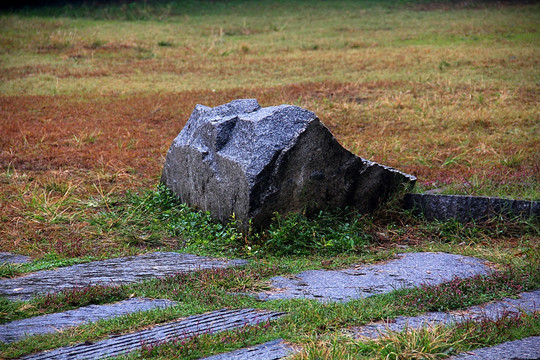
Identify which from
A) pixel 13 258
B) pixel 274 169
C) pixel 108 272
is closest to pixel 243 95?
pixel 274 169

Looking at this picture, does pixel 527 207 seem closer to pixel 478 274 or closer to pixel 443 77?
pixel 478 274

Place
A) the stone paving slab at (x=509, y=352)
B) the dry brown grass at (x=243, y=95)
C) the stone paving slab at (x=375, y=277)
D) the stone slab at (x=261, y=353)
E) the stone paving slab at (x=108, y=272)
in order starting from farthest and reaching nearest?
the dry brown grass at (x=243, y=95) → the stone paving slab at (x=108, y=272) → the stone paving slab at (x=375, y=277) → the stone slab at (x=261, y=353) → the stone paving slab at (x=509, y=352)

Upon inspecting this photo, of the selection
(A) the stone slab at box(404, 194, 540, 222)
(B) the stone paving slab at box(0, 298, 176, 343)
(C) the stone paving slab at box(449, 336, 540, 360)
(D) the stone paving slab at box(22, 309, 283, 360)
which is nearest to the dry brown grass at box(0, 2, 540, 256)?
(A) the stone slab at box(404, 194, 540, 222)

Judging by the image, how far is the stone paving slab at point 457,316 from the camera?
380cm

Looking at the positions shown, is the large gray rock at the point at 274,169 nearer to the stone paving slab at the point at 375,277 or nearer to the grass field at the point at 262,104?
the grass field at the point at 262,104

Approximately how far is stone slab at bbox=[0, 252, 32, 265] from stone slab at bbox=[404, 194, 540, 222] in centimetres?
432

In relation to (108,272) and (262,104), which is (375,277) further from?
(262,104)

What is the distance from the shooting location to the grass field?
20.0ft

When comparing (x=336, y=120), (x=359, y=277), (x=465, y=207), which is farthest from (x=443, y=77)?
(x=359, y=277)

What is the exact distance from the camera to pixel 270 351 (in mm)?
3496

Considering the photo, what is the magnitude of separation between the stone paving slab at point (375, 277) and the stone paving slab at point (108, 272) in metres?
0.85

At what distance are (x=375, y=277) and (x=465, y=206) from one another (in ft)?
7.05

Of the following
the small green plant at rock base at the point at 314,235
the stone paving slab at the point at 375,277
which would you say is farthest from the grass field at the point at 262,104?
the stone paving slab at the point at 375,277

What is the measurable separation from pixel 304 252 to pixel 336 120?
260 inches
